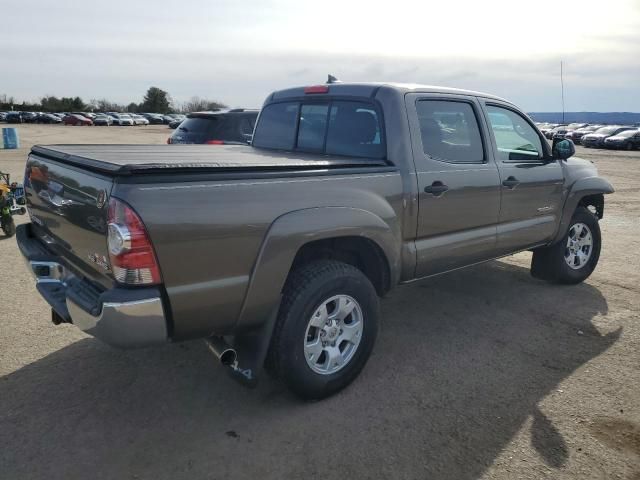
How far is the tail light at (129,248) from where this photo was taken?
2.41m

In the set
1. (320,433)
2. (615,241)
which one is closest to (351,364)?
(320,433)

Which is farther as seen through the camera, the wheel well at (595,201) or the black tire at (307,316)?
the wheel well at (595,201)

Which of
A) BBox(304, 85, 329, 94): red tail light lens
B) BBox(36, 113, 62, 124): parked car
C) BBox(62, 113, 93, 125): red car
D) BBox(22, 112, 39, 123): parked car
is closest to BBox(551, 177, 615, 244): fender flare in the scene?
BBox(304, 85, 329, 94): red tail light lens

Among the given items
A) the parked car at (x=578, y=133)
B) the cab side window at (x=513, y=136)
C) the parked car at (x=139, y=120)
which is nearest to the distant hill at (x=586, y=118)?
the parked car at (x=578, y=133)

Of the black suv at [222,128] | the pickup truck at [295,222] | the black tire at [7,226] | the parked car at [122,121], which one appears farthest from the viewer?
the parked car at [122,121]

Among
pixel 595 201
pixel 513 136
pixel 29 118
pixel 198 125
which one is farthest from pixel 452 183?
pixel 29 118

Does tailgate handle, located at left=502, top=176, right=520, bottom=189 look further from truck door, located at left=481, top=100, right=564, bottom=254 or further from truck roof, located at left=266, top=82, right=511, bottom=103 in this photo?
truck roof, located at left=266, top=82, right=511, bottom=103

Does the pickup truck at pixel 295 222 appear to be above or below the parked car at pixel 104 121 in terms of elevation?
below

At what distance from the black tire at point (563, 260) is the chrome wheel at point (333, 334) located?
2.90 meters

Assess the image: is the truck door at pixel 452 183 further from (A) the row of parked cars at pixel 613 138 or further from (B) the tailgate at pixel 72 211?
(A) the row of parked cars at pixel 613 138

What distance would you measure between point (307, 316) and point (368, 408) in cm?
71

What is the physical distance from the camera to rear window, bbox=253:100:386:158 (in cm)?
385

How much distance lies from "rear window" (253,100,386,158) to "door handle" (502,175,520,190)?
130 cm

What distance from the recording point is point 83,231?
278 cm
